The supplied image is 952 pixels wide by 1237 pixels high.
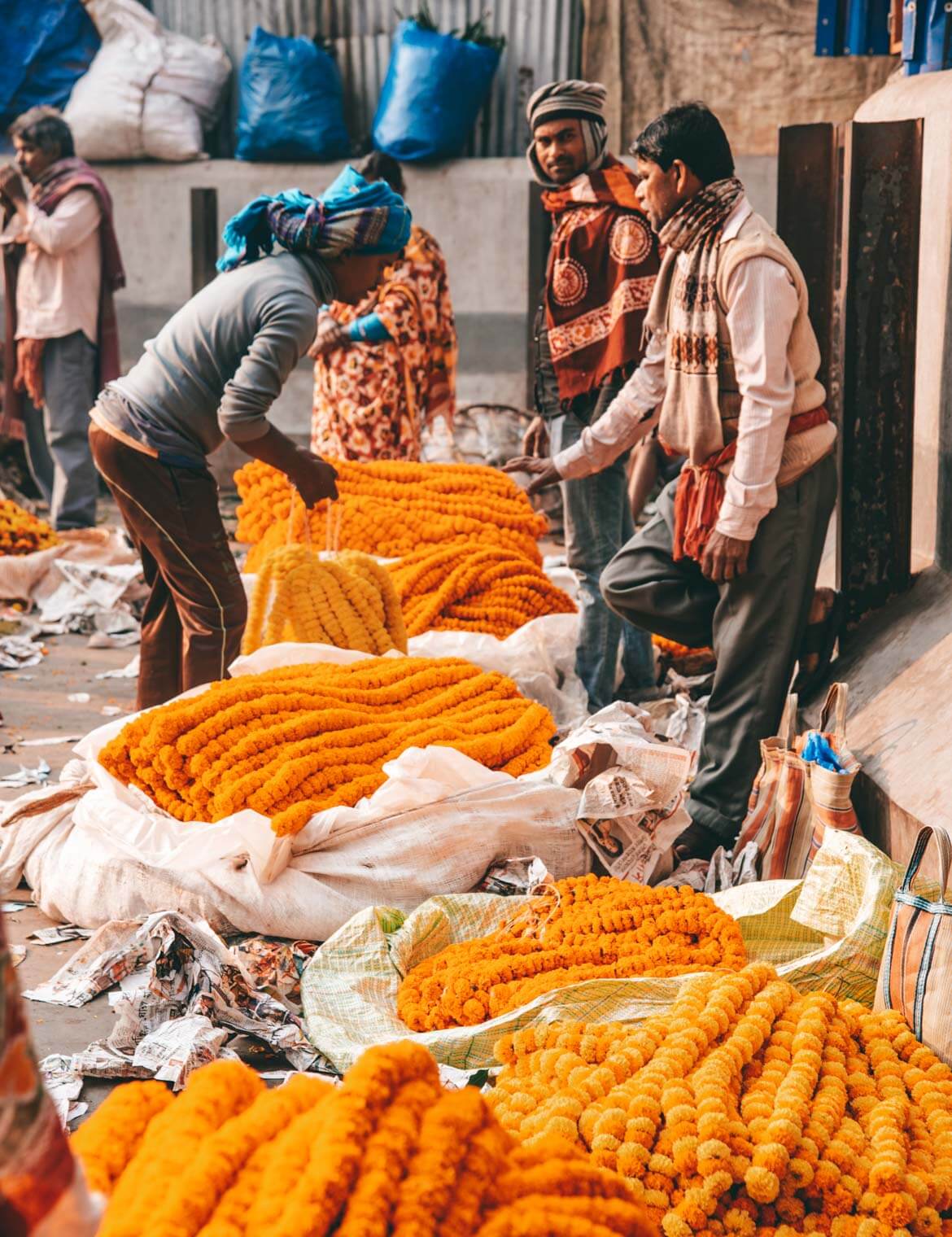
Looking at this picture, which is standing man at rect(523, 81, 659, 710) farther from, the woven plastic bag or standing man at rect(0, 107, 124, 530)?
standing man at rect(0, 107, 124, 530)

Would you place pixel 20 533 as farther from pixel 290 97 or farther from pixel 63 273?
pixel 290 97

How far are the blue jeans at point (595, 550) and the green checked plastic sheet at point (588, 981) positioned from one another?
1.98 metres

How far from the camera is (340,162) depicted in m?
11.3

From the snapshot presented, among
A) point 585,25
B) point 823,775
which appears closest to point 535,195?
point 585,25

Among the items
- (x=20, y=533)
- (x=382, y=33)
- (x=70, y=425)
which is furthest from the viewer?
(x=382, y=33)

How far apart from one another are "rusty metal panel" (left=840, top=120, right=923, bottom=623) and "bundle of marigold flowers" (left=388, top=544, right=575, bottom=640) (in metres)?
1.51

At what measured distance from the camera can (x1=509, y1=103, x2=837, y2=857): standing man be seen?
374 centimetres

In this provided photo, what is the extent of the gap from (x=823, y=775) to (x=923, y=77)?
2.66m

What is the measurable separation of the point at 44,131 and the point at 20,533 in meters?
2.45

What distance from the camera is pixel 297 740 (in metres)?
A: 3.91

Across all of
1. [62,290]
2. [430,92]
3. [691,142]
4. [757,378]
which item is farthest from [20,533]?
[757,378]

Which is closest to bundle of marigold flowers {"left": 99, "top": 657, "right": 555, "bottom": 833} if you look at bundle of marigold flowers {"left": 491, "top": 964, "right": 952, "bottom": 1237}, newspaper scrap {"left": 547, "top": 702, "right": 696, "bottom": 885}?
newspaper scrap {"left": 547, "top": 702, "right": 696, "bottom": 885}

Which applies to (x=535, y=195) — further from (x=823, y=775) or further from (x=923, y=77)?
(x=823, y=775)

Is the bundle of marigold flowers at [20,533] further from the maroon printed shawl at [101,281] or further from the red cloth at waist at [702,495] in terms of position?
the red cloth at waist at [702,495]
